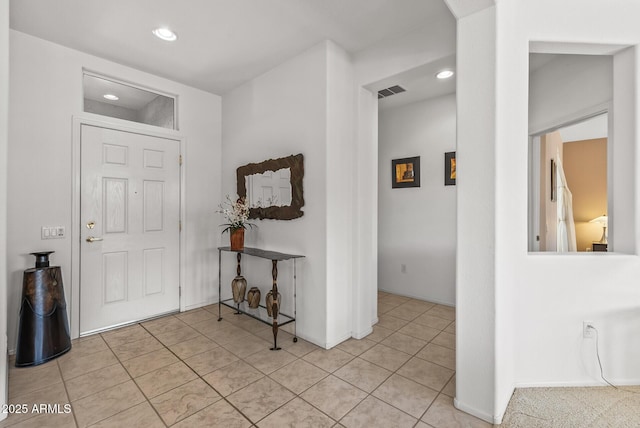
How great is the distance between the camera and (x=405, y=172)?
13.6 ft

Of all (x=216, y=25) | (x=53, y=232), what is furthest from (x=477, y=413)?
(x=53, y=232)

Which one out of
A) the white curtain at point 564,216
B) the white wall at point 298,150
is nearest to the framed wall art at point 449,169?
the white curtain at point 564,216

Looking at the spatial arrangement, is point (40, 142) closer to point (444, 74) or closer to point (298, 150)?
point (298, 150)

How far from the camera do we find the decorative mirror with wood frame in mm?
2850

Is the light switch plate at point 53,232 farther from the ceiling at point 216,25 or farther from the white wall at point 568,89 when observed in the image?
the white wall at point 568,89

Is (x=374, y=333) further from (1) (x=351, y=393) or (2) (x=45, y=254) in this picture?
(2) (x=45, y=254)

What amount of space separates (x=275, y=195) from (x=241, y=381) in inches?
67.0

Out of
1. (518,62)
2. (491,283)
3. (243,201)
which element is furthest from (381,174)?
(491,283)

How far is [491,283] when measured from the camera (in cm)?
168

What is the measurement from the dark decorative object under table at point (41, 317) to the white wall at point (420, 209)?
Result: 3.62 m

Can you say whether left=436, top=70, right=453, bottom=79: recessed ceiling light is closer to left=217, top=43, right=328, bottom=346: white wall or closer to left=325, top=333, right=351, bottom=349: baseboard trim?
left=217, top=43, right=328, bottom=346: white wall

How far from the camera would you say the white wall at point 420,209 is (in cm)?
377

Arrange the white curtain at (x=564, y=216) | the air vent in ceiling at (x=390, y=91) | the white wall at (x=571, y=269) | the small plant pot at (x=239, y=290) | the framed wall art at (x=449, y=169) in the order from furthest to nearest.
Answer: the framed wall art at (x=449, y=169) < the air vent in ceiling at (x=390, y=91) < the small plant pot at (x=239, y=290) < the white curtain at (x=564, y=216) < the white wall at (x=571, y=269)

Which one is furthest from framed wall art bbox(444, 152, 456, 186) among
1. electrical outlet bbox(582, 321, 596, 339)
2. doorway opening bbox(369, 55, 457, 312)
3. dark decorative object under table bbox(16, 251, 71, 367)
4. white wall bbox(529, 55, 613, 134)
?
dark decorative object under table bbox(16, 251, 71, 367)
